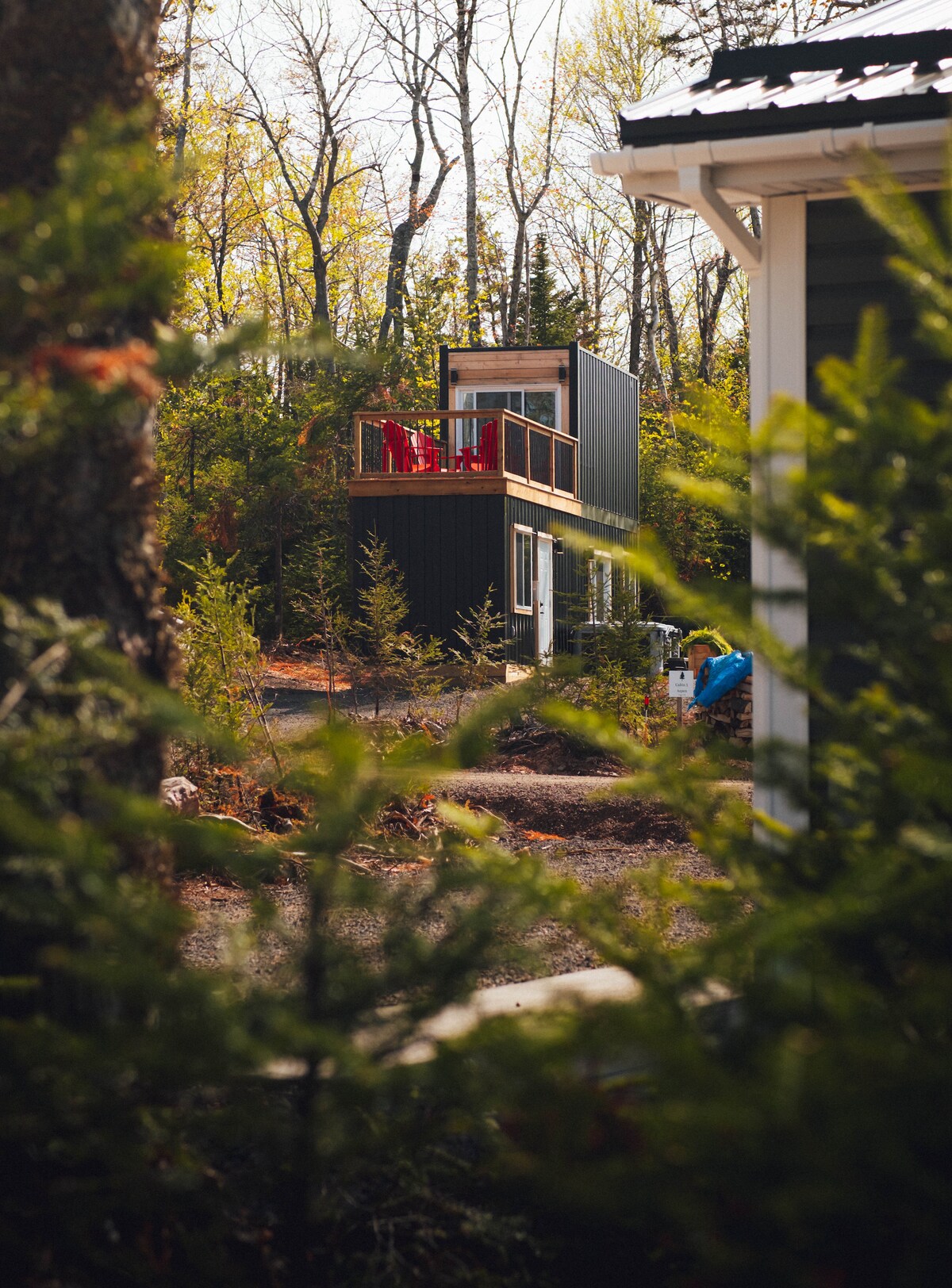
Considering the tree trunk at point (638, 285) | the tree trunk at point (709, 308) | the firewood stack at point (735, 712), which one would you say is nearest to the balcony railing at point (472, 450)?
the firewood stack at point (735, 712)

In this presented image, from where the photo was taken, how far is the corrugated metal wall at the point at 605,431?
19562mm

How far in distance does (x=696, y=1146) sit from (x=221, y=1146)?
132 centimetres

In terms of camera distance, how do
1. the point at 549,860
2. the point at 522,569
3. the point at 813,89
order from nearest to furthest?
1. the point at 813,89
2. the point at 549,860
3. the point at 522,569

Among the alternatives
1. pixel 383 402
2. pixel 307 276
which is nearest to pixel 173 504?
pixel 383 402

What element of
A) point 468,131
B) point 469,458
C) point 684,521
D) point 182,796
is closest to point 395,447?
point 469,458

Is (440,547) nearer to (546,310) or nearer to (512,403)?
(512,403)

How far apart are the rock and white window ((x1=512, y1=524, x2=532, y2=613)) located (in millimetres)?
11383

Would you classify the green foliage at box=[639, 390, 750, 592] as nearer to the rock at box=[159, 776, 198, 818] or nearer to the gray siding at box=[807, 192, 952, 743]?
the rock at box=[159, 776, 198, 818]

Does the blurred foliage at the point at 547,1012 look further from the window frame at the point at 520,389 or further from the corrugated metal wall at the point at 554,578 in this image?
the window frame at the point at 520,389

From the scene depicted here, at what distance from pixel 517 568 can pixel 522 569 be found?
0.25 meters

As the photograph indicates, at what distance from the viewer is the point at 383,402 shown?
22766mm

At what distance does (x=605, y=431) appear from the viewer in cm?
2095

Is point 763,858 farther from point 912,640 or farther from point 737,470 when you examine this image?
point 737,470

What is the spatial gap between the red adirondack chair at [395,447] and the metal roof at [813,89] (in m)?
12.5
